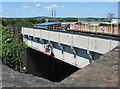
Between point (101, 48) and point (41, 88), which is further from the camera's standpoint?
point (101, 48)

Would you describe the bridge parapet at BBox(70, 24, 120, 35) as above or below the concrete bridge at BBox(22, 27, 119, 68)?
above

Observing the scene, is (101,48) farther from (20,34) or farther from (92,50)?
(20,34)

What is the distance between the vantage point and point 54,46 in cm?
1409

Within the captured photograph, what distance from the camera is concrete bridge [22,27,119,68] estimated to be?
8.88 m

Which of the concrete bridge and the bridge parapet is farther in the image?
the bridge parapet

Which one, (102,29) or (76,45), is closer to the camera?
(76,45)

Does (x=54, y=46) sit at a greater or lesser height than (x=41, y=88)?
lesser

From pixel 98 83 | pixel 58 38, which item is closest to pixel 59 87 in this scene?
pixel 98 83

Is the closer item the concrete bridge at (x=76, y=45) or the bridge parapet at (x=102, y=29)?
the concrete bridge at (x=76, y=45)

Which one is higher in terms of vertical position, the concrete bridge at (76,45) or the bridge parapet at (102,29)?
the bridge parapet at (102,29)

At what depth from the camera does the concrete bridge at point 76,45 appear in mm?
8883

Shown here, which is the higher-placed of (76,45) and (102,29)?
(102,29)

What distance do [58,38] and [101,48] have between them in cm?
478

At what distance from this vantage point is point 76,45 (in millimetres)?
10797
